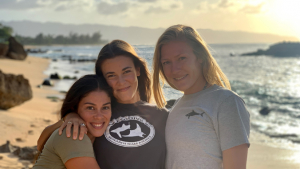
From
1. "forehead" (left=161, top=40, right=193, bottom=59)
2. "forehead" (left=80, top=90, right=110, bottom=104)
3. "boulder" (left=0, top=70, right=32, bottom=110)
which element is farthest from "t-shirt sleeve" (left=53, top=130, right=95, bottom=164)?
"boulder" (left=0, top=70, right=32, bottom=110)

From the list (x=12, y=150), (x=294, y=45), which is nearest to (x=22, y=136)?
(x=12, y=150)

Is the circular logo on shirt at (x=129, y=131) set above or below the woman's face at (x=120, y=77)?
below

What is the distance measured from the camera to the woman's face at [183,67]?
2547 millimetres

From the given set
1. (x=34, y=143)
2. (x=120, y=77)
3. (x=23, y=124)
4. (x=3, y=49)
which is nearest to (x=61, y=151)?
(x=120, y=77)

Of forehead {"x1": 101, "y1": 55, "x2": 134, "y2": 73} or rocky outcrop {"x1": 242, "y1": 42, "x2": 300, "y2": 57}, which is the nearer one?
forehead {"x1": 101, "y1": 55, "x2": 134, "y2": 73}

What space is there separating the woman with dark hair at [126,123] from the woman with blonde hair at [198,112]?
0.52 feet

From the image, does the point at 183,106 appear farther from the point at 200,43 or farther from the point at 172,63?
the point at 200,43

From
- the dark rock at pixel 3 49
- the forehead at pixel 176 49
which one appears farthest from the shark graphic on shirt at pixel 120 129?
the dark rock at pixel 3 49

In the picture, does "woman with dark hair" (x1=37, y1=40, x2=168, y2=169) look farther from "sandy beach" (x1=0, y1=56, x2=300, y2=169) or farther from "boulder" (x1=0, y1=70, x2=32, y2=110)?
"boulder" (x1=0, y1=70, x2=32, y2=110)

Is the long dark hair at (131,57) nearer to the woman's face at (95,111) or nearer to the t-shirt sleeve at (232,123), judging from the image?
the woman's face at (95,111)

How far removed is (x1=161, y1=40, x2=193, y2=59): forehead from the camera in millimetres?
2561

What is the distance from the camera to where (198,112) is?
2314 millimetres

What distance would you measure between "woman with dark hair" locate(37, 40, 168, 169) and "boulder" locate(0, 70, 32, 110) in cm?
544

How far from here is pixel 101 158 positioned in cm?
239
